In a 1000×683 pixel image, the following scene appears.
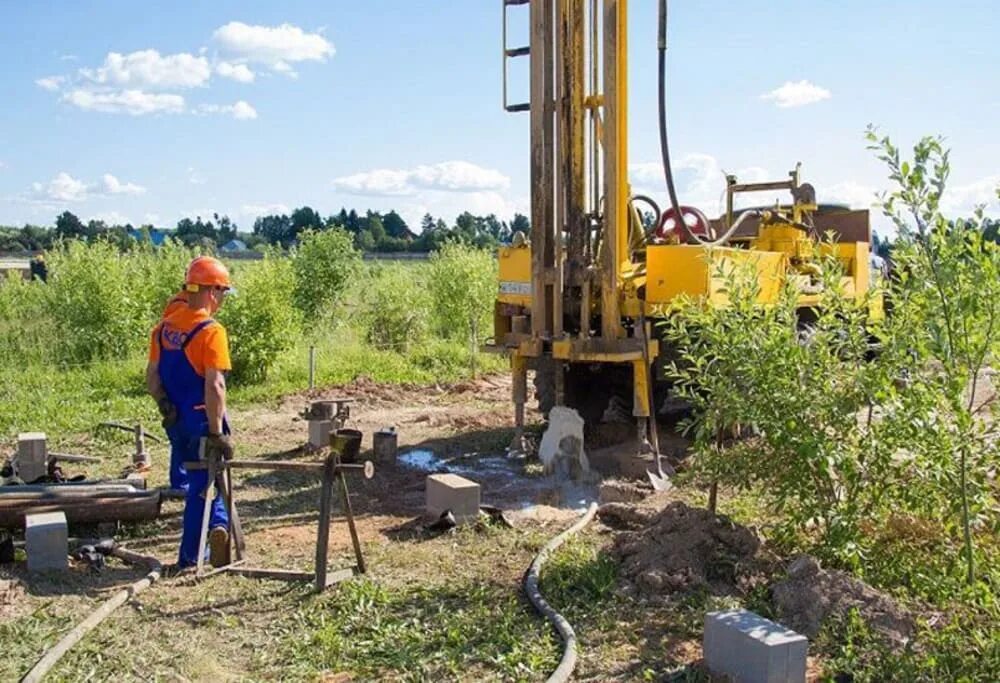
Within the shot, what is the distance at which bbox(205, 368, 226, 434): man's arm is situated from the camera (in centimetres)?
571

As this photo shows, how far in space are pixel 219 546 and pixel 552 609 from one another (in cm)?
200

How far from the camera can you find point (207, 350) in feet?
18.9

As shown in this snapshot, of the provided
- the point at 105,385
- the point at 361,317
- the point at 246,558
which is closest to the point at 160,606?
the point at 246,558

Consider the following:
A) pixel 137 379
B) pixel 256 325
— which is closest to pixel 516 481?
pixel 256 325

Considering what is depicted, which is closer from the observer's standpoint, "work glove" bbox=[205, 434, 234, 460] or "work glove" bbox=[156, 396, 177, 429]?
"work glove" bbox=[205, 434, 234, 460]

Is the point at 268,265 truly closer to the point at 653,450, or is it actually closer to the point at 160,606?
the point at 653,450

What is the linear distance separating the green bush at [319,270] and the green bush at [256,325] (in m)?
4.05

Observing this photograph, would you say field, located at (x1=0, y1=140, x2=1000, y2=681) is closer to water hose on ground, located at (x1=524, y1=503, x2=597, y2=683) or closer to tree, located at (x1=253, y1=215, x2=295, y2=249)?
water hose on ground, located at (x1=524, y1=503, x2=597, y2=683)

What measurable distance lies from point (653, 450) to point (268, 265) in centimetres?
877

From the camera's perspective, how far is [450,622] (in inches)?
198

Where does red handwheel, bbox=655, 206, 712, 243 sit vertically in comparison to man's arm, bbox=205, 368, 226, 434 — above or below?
above

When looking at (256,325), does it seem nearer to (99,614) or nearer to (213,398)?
(213,398)

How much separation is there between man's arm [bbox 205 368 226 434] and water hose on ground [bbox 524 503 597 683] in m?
1.96

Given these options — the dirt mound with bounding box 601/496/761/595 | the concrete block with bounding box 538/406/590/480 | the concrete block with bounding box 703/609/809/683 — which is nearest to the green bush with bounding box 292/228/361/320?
the concrete block with bounding box 538/406/590/480
